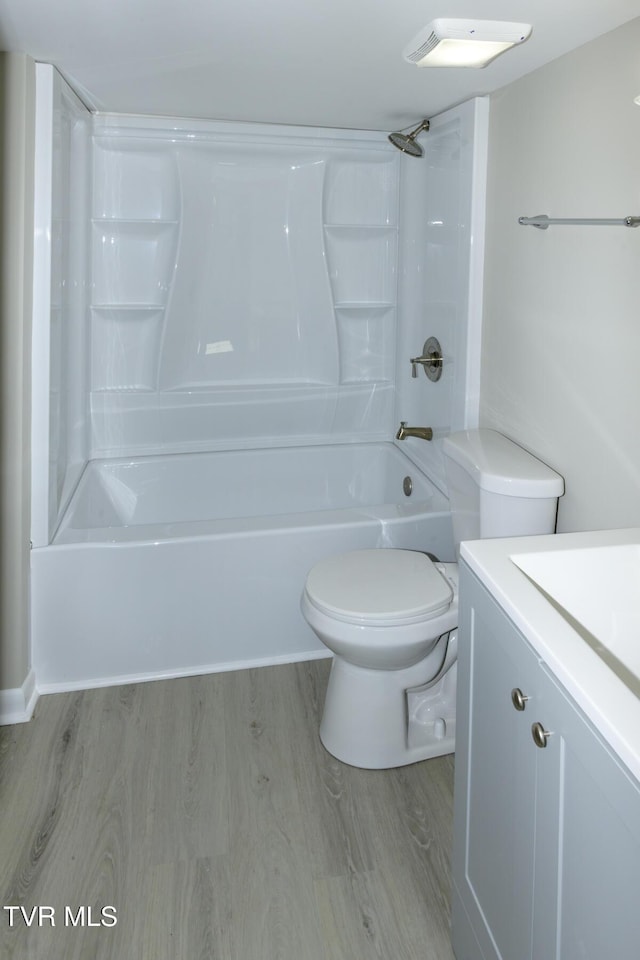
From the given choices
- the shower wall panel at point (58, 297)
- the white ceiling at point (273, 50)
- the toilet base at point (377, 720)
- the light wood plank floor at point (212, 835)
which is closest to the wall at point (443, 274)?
the white ceiling at point (273, 50)

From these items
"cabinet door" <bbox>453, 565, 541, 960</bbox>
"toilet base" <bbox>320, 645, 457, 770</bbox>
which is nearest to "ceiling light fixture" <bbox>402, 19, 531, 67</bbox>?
"cabinet door" <bbox>453, 565, 541, 960</bbox>

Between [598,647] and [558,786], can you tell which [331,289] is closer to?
[598,647]

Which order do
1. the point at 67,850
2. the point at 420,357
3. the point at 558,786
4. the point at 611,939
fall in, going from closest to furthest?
the point at 611,939 → the point at 558,786 → the point at 67,850 → the point at 420,357

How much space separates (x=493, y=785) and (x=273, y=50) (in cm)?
192

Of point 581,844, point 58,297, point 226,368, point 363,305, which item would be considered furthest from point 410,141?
point 581,844

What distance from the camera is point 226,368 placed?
3.52m

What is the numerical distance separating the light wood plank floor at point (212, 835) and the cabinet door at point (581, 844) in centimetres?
67

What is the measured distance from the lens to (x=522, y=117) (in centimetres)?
239

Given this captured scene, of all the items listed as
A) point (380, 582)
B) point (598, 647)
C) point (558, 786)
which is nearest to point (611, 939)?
point (558, 786)

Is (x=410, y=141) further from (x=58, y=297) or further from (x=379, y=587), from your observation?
(x=379, y=587)

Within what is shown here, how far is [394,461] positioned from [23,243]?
73.4 inches

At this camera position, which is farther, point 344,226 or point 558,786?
point 344,226

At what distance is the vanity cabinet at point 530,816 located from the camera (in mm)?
958

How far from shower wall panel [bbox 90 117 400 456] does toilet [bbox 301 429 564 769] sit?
129 cm
